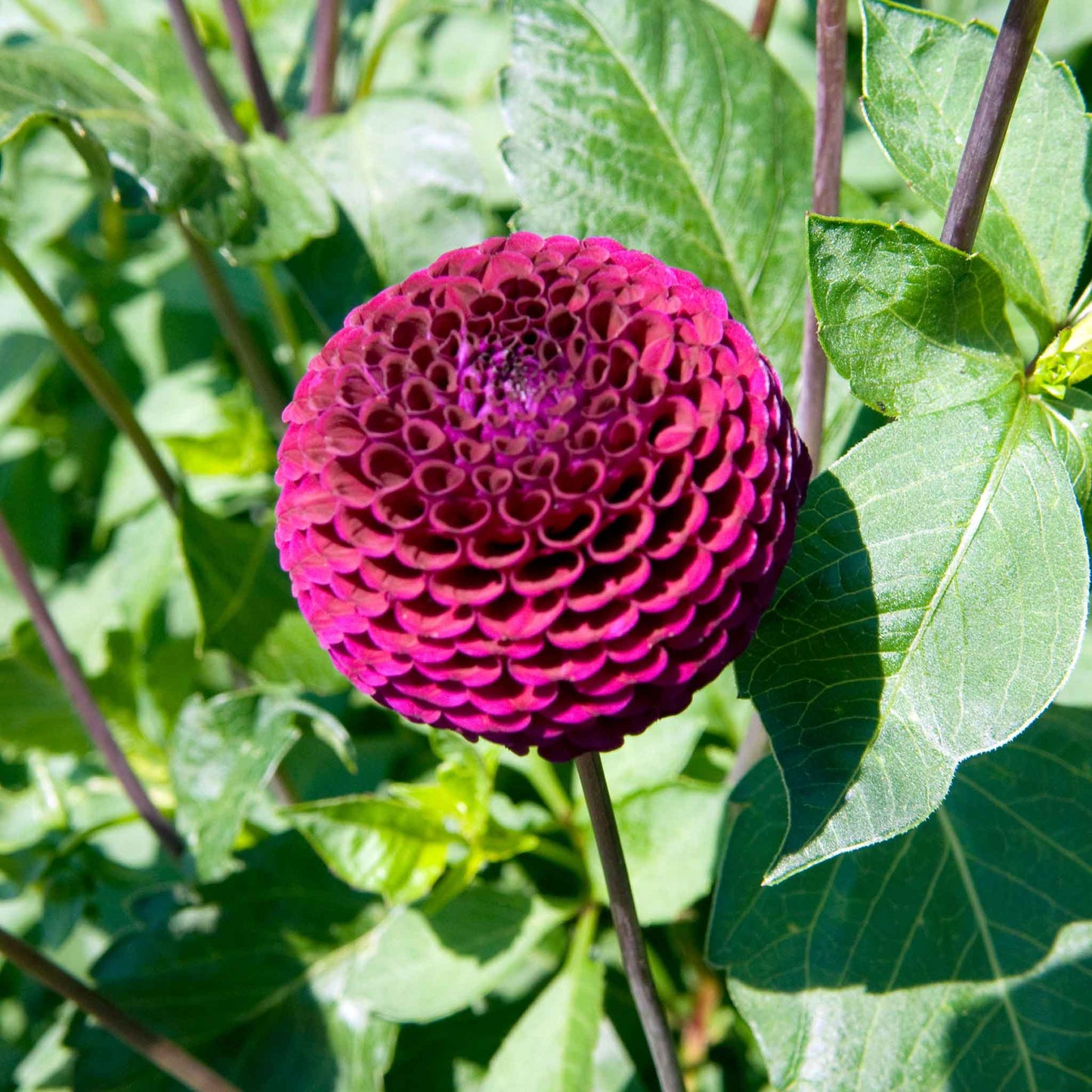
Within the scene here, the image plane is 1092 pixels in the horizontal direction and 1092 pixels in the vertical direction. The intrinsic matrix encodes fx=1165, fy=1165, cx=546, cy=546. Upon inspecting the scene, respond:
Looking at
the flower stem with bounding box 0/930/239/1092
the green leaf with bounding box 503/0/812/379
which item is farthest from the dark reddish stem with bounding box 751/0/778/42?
the flower stem with bounding box 0/930/239/1092

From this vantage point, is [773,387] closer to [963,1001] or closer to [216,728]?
[963,1001]

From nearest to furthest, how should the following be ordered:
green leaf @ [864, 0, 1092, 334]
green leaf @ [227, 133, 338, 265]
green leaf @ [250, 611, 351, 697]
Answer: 1. green leaf @ [864, 0, 1092, 334]
2. green leaf @ [227, 133, 338, 265]
3. green leaf @ [250, 611, 351, 697]

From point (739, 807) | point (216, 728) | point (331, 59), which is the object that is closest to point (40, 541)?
point (216, 728)

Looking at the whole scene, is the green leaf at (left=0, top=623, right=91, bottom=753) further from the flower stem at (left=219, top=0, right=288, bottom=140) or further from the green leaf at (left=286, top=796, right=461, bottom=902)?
the flower stem at (left=219, top=0, right=288, bottom=140)

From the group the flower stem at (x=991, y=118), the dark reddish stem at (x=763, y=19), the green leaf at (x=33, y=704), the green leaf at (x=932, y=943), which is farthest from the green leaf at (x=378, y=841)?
the dark reddish stem at (x=763, y=19)

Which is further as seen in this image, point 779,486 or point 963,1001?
point 963,1001

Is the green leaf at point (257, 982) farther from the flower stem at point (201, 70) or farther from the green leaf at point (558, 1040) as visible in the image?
the flower stem at point (201, 70)

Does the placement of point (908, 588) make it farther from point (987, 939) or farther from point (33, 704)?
point (33, 704)
